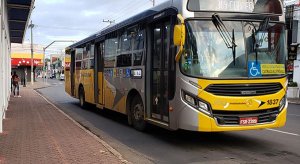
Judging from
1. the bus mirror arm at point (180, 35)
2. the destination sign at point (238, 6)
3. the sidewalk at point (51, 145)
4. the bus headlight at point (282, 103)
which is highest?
the destination sign at point (238, 6)

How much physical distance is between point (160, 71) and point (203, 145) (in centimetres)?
203

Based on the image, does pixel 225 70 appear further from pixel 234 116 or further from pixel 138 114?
pixel 138 114

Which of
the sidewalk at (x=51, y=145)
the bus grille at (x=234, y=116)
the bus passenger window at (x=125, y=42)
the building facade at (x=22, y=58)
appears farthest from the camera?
the building facade at (x=22, y=58)

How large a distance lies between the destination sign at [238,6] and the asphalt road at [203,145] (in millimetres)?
3065

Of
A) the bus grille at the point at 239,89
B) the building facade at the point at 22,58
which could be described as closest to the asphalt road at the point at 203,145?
the bus grille at the point at 239,89

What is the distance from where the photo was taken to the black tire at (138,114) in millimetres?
11555

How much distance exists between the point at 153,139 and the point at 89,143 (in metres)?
1.98

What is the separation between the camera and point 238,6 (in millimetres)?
9320

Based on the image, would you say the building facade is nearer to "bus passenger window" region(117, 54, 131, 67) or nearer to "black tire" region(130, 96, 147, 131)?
"bus passenger window" region(117, 54, 131, 67)

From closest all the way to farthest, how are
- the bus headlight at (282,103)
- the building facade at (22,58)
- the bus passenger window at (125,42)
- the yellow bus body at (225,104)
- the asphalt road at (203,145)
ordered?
the asphalt road at (203,145) → the yellow bus body at (225,104) → the bus headlight at (282,103) → the bus passenger window at (125,42) → the building facade at (22,58)

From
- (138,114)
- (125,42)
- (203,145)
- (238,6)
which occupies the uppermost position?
(238,6)

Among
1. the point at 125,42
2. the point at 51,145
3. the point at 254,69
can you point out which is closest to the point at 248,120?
the point at 254,69

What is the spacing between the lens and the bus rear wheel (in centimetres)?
1157

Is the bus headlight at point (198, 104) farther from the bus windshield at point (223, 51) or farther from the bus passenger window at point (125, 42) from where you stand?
the bus passenger window at point (125, 42)
